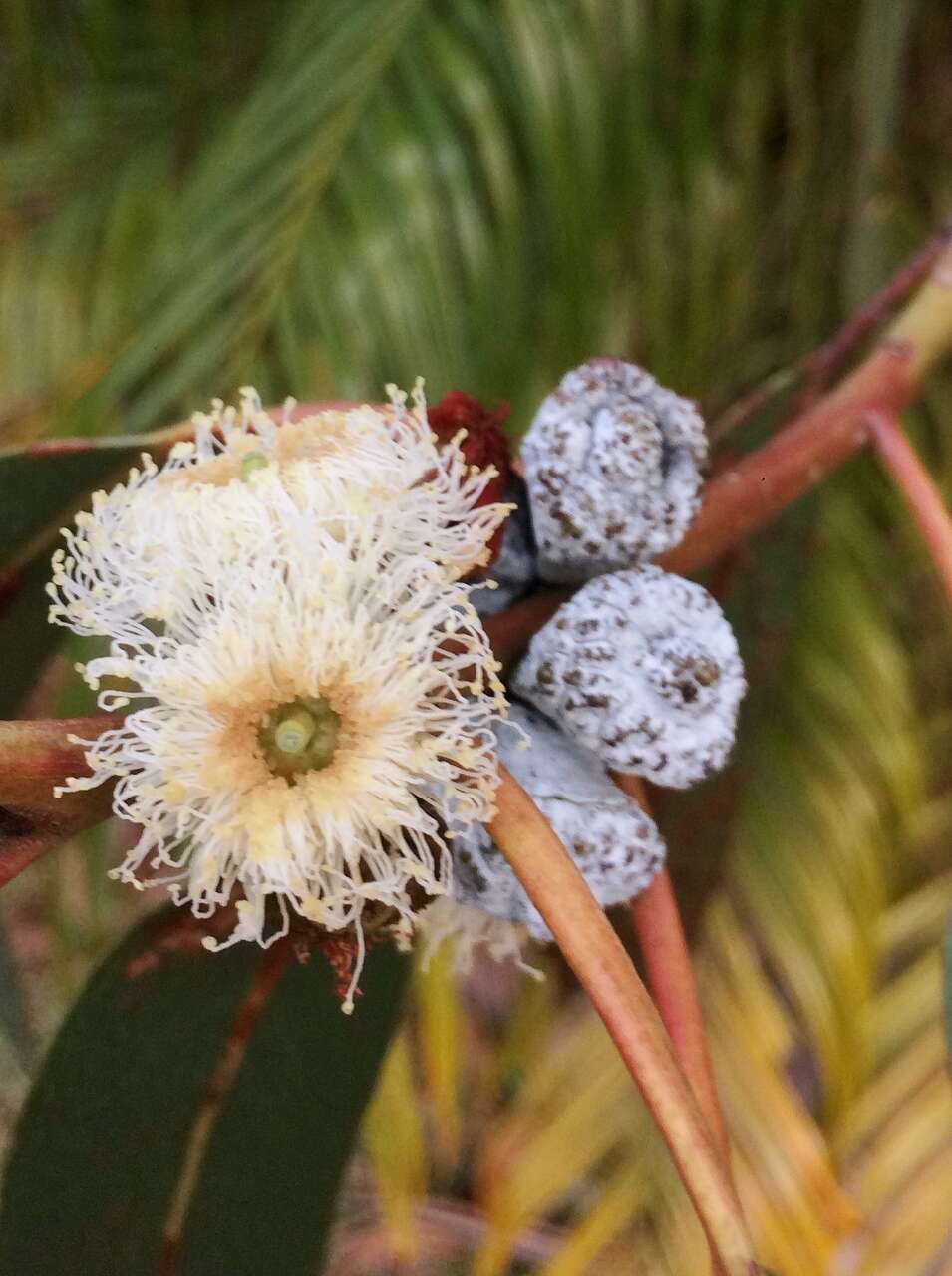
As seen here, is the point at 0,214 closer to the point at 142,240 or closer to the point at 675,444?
the point at 142,240

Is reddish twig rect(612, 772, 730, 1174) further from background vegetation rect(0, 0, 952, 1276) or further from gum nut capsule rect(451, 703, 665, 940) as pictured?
background vegetation rect(0, 0, 952, 1276)

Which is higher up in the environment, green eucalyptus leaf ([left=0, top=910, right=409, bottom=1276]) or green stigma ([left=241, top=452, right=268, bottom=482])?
green stigma ([left=241, top=452, right=268, bottom=482])

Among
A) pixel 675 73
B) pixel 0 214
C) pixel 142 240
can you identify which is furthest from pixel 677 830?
pixel 0 214

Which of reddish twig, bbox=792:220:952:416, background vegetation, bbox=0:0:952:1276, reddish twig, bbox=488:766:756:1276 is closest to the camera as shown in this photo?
reddish twig, bbox=488:766:756:1276

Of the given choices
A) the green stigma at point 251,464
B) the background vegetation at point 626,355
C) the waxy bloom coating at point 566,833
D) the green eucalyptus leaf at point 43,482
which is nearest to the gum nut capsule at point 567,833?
the waxy bloom coating at point 566,833

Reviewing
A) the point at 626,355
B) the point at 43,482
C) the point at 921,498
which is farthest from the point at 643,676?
the point at 626,355

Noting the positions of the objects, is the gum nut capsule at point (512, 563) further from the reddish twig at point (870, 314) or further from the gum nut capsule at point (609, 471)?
the reddish twig at point (870, 314)

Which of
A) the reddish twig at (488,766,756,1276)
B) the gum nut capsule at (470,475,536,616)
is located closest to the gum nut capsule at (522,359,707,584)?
the gum nut capsule at (470,475,536,616)
